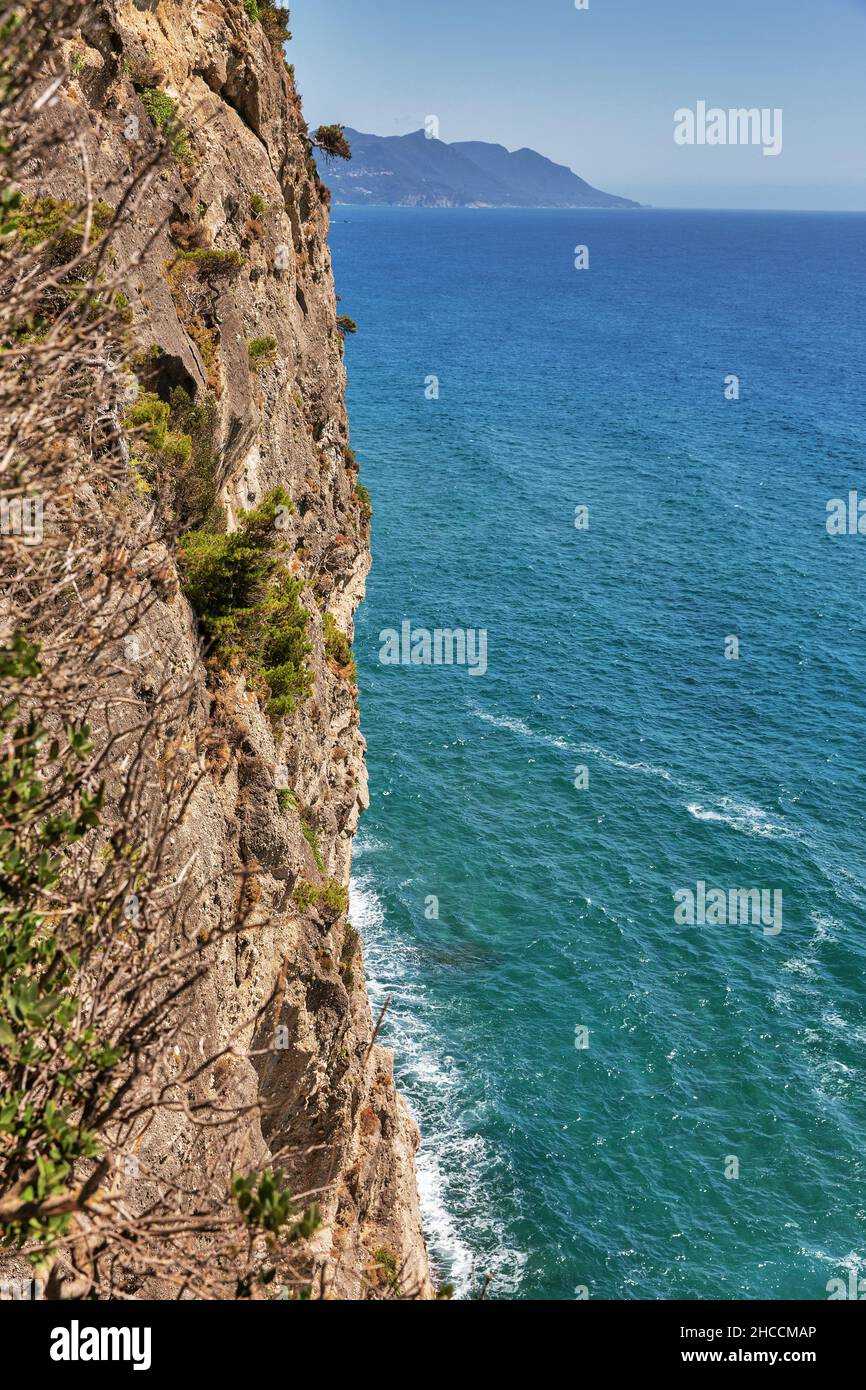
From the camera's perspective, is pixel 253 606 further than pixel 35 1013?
Yes

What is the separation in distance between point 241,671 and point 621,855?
105 feet

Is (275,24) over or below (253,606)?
over

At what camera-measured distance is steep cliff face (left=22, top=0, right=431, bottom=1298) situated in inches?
795

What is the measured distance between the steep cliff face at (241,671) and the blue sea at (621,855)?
827 centimetres

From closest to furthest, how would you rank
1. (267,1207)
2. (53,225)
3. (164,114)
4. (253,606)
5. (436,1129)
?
(267,1207) → (53,225) → (253,606) → (164,114) → (436,1129)

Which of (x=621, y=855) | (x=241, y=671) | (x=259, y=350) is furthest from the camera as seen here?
(x=621, y=855)

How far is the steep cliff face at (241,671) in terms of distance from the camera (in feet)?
66.3

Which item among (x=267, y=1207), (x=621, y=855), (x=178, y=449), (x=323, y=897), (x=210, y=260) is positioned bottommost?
(x=621, y=855)

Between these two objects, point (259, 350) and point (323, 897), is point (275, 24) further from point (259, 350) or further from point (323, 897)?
point (323, 897)

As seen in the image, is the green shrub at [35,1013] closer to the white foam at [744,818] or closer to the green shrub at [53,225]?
the green shrub at [53,225]

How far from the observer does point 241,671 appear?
2377 centimetres

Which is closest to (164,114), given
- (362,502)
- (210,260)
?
(210,260)

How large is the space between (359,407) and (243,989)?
99.0 meters

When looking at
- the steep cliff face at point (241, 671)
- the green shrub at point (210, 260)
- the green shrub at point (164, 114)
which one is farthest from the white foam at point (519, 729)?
the green shrub at point (164, 114)
